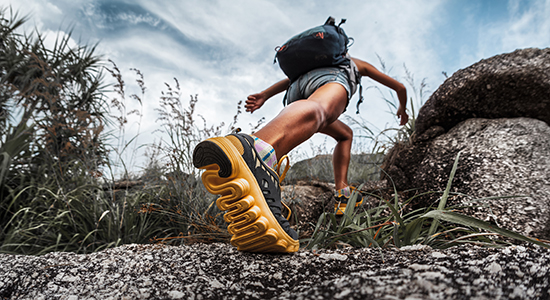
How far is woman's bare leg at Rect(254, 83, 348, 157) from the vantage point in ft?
4.07

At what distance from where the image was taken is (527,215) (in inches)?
65.2

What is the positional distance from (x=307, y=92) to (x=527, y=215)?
1.47 m

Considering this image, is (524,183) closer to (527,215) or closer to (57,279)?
(527,215)

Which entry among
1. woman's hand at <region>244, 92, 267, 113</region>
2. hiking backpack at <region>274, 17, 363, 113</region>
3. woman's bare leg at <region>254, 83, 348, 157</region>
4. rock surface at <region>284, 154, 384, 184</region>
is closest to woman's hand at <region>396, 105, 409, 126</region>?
hiking backpack at <region>274, 17, 363, 113</region>

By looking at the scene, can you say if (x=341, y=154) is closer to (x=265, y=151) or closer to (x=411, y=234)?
(x=411, y=234)

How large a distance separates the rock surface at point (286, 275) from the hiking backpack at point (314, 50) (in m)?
1.23

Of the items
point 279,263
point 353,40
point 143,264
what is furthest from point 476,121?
point 143,264

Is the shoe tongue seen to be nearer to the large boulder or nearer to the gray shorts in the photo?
the gray shorts

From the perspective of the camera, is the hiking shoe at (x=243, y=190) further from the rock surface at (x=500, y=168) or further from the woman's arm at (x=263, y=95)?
the rock surface at (x=500, y=168)

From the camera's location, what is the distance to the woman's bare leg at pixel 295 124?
124 cm

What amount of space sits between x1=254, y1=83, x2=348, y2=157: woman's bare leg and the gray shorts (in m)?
0.31

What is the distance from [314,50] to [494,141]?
1494 mm

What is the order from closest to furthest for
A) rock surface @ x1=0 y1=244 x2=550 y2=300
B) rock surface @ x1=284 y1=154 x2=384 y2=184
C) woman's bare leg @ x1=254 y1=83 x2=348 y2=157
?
1. rock surface @ x1=0 y1=244 x2=550 y2=300
2. woman's bare leg @ x1=254 y1=83 x2=348 y2=157
3. rock surface @ x1=284 y1=154 x2=384 y2=184

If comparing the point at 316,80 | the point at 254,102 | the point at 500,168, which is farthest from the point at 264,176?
the point at 500,168
